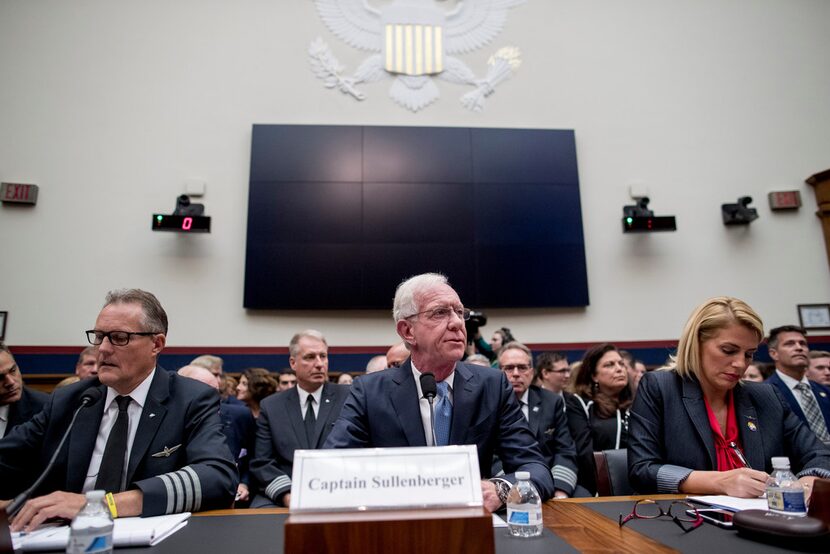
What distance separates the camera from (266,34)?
639 centimetres

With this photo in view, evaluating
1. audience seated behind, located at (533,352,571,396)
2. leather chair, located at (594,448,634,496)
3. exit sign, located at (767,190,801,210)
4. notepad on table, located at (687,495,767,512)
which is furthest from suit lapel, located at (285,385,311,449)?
exit sign, located at (767,190,801,210)

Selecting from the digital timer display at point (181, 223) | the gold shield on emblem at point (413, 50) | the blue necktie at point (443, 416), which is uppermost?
the gold shield on emblem at point (413, 50)

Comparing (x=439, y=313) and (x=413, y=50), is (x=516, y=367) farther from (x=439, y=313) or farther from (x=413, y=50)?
(x=413, y=50)

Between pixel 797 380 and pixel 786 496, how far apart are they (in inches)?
124

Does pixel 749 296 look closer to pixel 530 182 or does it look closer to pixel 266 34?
pixel 530 182

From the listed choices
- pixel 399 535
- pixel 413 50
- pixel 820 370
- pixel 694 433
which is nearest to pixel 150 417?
pixel 399 535

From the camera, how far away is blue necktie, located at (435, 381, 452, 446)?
1.70 meters

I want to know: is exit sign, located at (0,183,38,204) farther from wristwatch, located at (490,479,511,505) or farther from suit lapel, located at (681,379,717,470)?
suit lapel, located at (681,379,717,470)

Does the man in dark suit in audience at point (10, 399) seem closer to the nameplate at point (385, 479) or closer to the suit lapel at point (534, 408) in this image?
the nameplate at point (385, 479)

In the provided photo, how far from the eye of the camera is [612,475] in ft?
6.45

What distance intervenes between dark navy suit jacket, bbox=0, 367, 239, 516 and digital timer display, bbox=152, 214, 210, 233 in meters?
4.19

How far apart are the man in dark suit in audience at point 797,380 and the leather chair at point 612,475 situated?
2.42 m

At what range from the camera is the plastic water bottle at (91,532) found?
988mm

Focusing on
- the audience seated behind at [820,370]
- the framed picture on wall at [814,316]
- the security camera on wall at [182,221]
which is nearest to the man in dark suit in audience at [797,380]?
the audience seated behind at [820,370]
